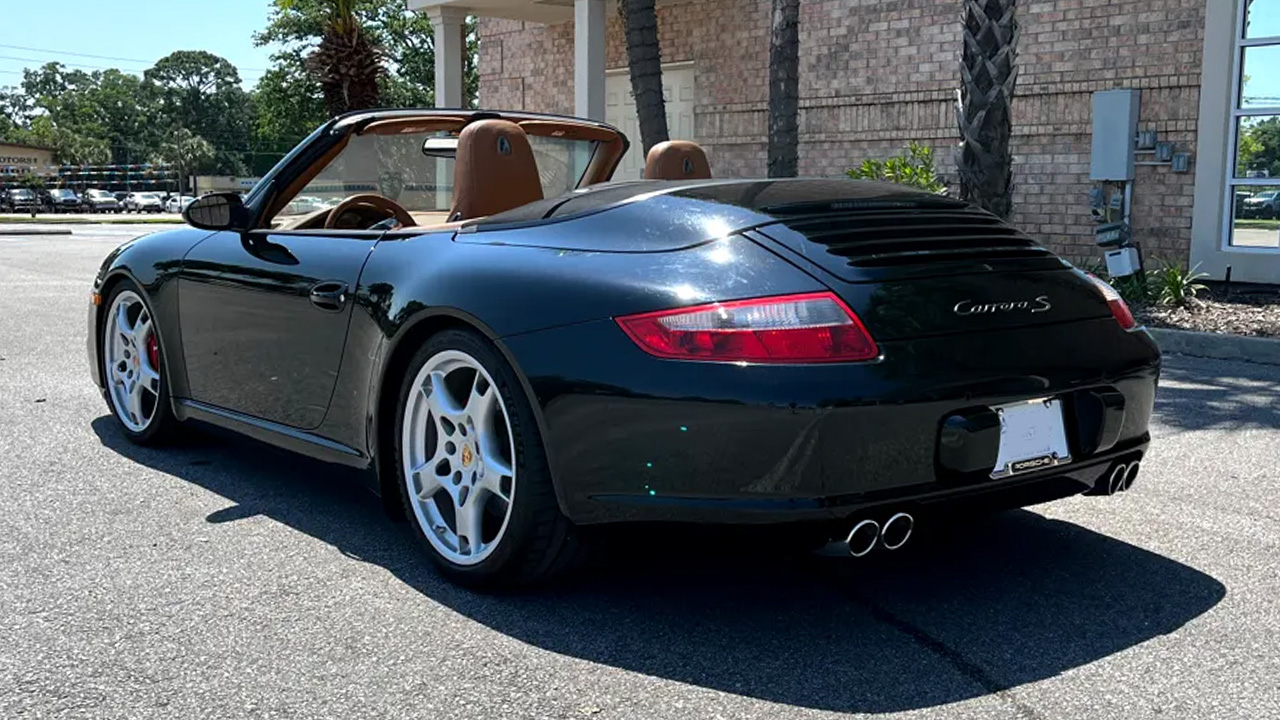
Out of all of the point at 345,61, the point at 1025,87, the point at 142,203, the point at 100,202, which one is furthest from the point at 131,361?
the point at 100,202

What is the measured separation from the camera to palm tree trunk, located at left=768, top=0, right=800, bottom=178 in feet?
36.0

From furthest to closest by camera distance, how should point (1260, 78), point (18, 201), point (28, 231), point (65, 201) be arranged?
point (65, 201), point (18, 201), point (28, 231), point (1260, 78)

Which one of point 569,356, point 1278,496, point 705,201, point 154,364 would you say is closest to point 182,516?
point 154,364

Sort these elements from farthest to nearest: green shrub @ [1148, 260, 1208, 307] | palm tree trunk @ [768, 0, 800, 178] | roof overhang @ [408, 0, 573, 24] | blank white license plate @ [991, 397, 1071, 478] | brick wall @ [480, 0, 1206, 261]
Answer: roof overhang @ [408, 0, 573, 24], brick wall @ [480, 0, 1206, 261], palm tree trunk @ [768, 0, 800, 178], green shrub @ [1148, 260, 1208, 307], blank white license plate @ [991, 397, 1071, 478]

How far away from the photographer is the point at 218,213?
4664 mm

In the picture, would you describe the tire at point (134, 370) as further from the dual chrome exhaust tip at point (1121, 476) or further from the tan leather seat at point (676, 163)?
the dual chrome exhaust tip at point (1121, 476)

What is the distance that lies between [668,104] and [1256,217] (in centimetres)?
824

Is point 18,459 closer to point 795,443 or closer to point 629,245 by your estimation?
point 629,245

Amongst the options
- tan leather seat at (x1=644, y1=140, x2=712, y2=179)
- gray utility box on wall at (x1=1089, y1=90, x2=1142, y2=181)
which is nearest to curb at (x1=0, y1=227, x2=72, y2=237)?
gray utility box on wall at (x1=1089, y1=90, x2=1142, y2=181)

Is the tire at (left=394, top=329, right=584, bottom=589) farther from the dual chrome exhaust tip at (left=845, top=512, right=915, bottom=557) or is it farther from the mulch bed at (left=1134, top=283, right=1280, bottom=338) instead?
the mulch bed at (left=1134, top=283, right=1280, bottom=338)

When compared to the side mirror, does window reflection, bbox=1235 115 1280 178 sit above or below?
above

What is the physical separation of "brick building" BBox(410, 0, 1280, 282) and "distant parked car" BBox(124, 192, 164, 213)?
46014mm

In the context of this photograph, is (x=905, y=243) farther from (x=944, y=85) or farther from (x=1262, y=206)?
(x=944, y=85)

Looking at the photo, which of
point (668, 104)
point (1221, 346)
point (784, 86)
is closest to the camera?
point (1221, 346)
